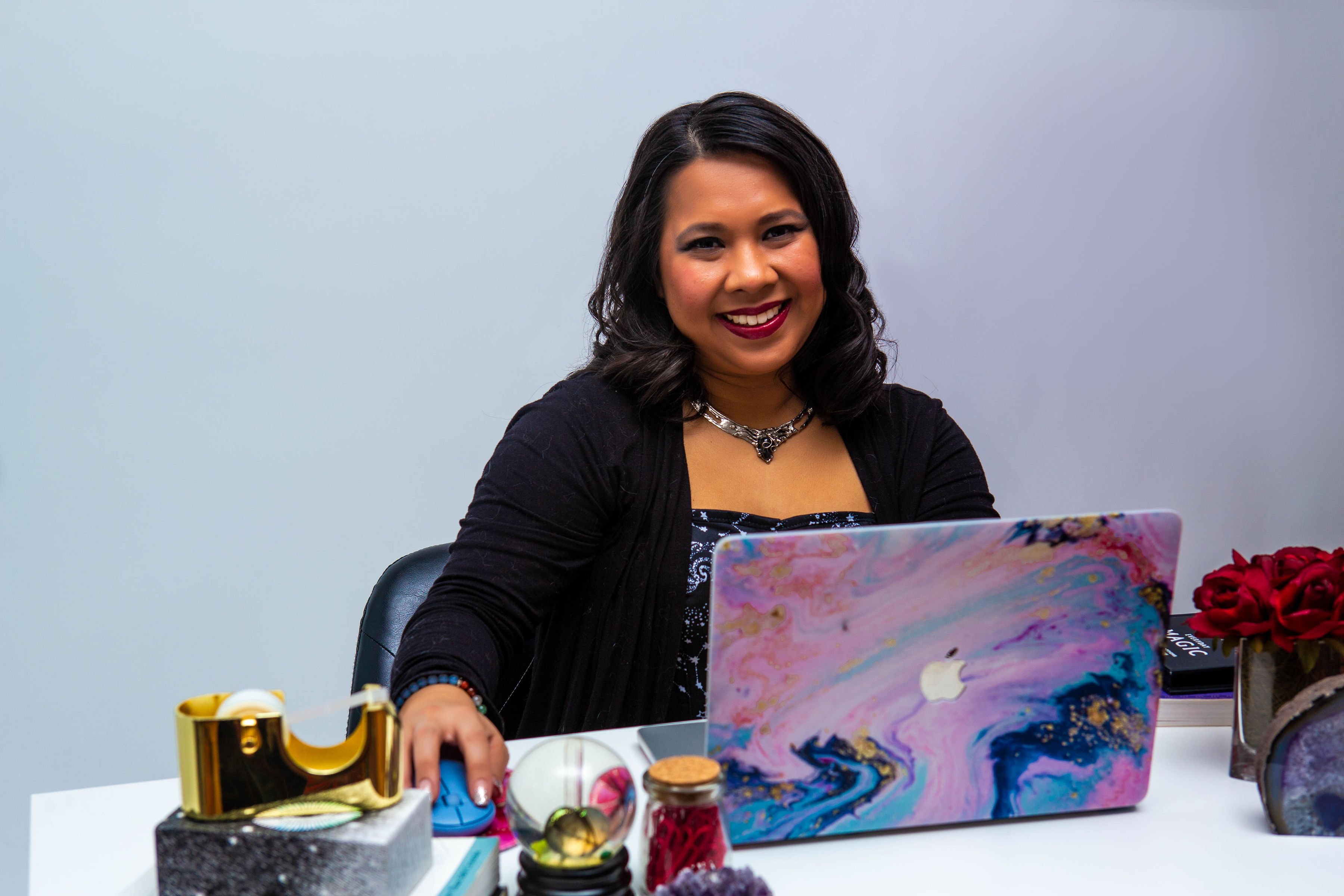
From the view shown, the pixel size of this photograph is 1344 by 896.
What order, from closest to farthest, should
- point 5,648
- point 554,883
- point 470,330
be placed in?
1. point 554,883
2. point 5,648
3. point 470,330

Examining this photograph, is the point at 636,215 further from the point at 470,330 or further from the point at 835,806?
the point at 835,806

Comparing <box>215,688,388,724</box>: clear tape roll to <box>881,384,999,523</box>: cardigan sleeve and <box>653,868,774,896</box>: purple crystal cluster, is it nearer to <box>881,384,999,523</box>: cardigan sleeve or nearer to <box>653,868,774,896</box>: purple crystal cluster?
<box>653,868,774,896</box>: purple crystal cluster

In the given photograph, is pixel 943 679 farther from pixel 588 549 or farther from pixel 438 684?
pixel 588 549

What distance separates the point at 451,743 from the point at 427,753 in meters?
0.04

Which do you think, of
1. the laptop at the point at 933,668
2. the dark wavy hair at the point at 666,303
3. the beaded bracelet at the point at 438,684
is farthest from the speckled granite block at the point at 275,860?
the dark wavy hair at the point at 666,303

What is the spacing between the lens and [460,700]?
3.35 ft

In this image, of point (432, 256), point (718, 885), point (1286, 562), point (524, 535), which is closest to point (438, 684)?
point (524, 535)

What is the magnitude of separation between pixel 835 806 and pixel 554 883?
0.26 m

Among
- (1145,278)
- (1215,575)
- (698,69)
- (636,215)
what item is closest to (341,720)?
(636,215)

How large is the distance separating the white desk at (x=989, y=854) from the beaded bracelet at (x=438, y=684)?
0.22 m

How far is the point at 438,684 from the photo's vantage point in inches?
41.9

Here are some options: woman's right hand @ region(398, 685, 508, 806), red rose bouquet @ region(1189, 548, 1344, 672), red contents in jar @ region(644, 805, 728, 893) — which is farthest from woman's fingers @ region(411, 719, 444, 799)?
red rose bouquet @ region(1189, 548, 1344, 672)

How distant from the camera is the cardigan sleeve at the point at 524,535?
120 centimetres

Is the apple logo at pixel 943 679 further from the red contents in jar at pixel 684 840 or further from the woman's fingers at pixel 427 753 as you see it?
the woman's fingers at pixel 427 753
